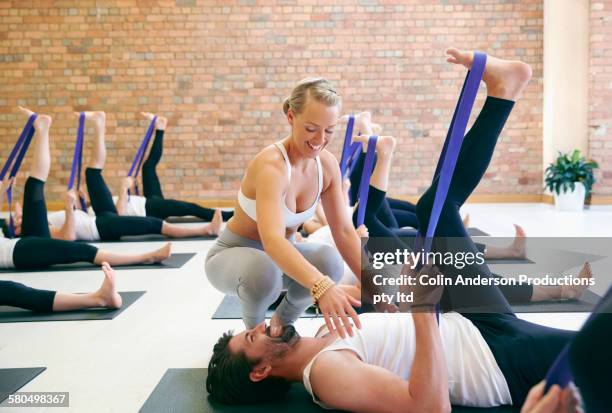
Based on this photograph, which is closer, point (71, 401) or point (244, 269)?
point (71, 401)

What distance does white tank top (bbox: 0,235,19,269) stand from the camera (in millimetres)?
4234

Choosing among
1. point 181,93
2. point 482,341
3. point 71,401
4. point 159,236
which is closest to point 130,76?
point 181,93

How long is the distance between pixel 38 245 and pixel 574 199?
6.22 metres

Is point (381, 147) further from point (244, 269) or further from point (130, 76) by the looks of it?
point (130, 76)

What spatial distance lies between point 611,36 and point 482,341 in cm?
739

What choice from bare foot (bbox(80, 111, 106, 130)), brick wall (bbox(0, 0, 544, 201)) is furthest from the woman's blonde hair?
brick wall (bbox(0, 0, 544, 201))

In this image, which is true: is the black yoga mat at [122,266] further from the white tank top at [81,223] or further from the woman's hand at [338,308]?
the woman's hand at [338,308]

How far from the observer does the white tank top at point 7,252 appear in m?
4.23

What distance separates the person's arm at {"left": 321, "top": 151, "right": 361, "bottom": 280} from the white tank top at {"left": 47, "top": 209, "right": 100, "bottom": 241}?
140 inches

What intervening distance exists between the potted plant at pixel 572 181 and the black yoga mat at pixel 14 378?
6773 mm

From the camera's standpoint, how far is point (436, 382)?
5.50 ft

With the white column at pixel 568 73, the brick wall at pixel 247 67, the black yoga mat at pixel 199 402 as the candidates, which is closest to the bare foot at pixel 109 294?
the black yoga mat at pixel 199 402

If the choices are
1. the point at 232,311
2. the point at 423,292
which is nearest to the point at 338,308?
the point at 423,292

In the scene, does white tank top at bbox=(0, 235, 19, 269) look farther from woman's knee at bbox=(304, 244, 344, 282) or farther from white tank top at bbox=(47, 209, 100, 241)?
woman's knee at bbox=(304, 244, 344, 282)
